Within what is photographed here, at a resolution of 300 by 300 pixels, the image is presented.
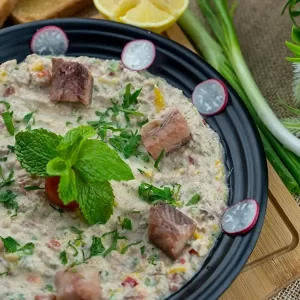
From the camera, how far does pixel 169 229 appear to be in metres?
2.96

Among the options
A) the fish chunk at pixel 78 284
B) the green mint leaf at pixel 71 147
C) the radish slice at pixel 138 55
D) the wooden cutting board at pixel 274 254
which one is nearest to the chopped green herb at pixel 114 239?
the fish chunk at pixel 78 284

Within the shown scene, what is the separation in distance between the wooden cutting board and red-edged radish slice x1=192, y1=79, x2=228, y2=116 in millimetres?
479

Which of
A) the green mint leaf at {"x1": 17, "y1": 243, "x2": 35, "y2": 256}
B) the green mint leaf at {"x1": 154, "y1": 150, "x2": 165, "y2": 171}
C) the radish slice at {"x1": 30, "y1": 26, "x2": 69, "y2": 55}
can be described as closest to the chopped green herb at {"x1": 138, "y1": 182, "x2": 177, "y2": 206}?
the green mint leaf at {"x1": 154, "y1": 150, "x2": 165, "y2": 171}

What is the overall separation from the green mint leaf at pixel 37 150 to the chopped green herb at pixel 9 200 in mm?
176

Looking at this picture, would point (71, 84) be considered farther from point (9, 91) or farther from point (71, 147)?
point (71, 147)

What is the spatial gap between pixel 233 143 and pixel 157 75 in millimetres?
648

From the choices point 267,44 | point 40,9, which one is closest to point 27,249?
point 40,9

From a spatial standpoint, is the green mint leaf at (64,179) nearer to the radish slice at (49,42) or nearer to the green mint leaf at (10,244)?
the green mint leaf at (10,244)

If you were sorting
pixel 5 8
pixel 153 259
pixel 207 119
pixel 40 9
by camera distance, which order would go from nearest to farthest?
pixel 153 259
pixel 207 119
pixel 5 8
pixel 40 9

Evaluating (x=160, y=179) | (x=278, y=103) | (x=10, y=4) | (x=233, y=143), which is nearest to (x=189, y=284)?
(x=160, y=179)

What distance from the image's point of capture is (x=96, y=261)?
2914 millimetres

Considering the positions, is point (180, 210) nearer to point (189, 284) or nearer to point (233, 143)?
point (189, 284)

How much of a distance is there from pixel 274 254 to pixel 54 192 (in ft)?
3.97

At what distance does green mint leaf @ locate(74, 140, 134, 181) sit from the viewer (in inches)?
115
